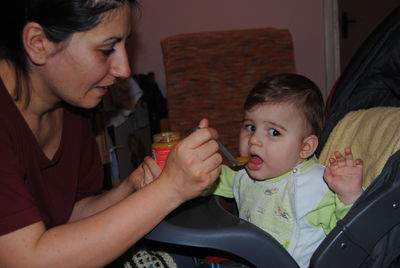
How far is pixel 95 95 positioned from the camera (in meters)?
1.10

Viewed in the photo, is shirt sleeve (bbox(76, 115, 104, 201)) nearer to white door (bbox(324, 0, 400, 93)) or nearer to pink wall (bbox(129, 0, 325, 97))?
pink wall (bbox(129, 0, 325, 97))

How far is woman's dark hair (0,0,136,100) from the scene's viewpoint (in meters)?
0.95

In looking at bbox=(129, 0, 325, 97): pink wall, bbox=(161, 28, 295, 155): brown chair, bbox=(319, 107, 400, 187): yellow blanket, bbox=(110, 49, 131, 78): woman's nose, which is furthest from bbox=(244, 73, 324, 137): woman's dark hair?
bbox=(129, 0, 325, 97): pink wall

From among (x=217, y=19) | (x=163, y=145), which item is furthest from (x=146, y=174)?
(x=217, y=19)

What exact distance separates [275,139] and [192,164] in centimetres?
32

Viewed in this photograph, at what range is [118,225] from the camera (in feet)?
2.93

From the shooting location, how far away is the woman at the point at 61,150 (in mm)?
888

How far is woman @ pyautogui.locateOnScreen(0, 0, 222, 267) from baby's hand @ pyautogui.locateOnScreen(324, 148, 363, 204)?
Result: 29cm

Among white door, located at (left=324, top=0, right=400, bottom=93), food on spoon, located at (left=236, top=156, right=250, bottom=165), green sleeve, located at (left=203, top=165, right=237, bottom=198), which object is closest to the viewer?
food on spoon, located at (left=236, top=156, right=250, bottom=165)

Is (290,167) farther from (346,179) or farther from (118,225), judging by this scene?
(118,225)

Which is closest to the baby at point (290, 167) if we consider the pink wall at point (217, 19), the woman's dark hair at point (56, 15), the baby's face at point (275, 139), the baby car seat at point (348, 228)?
the baby's face at point (275, 139)

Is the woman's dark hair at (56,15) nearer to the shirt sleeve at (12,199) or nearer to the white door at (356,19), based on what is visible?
the shirt sleeve at (12,199)

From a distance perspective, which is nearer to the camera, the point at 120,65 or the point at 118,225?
the point at 118,225

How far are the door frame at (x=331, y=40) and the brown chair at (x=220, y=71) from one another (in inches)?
31.3
